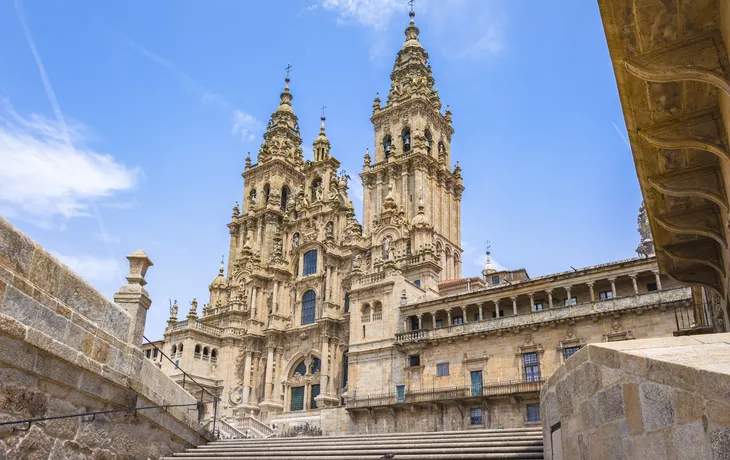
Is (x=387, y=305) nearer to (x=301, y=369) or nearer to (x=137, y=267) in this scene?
(x=301, y=369)

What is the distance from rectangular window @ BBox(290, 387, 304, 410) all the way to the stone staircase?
109 feet

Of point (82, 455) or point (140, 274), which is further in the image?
point (140, 274)

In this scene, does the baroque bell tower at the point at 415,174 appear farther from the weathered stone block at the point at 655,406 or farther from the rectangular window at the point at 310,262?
the weathered stone block at the point at 655,406

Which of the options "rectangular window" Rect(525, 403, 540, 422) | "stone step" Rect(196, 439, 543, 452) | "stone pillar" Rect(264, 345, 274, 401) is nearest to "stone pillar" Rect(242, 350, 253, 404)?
"stone pillar" Rect(264, 345, 274, 401)

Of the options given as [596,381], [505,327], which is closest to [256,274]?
[505,327]

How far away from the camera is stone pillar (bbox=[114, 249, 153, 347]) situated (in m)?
12.7

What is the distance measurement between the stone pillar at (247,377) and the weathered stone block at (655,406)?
47985 mm

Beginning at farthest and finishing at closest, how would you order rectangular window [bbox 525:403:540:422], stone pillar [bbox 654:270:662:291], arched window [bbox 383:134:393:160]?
arched window [bbox 383:134:393:160]
rectangular window [bbox 525:403:540:422]
stone pillar [bbox 654:270:662:291]

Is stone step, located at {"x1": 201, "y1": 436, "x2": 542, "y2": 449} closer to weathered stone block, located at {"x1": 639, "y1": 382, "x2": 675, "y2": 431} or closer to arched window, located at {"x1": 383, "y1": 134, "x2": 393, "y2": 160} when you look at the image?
weathered stone block, located at {"x1": 639, "y1": 382, "x2": 675, "y2": 431}

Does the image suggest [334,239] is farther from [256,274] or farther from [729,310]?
[729,310]

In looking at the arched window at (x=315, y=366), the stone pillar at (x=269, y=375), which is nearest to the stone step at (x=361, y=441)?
the arched window at (x=315, y=366)

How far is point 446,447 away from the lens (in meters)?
13.6

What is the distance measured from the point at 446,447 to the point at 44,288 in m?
8.78

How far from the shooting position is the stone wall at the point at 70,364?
9.12 m
